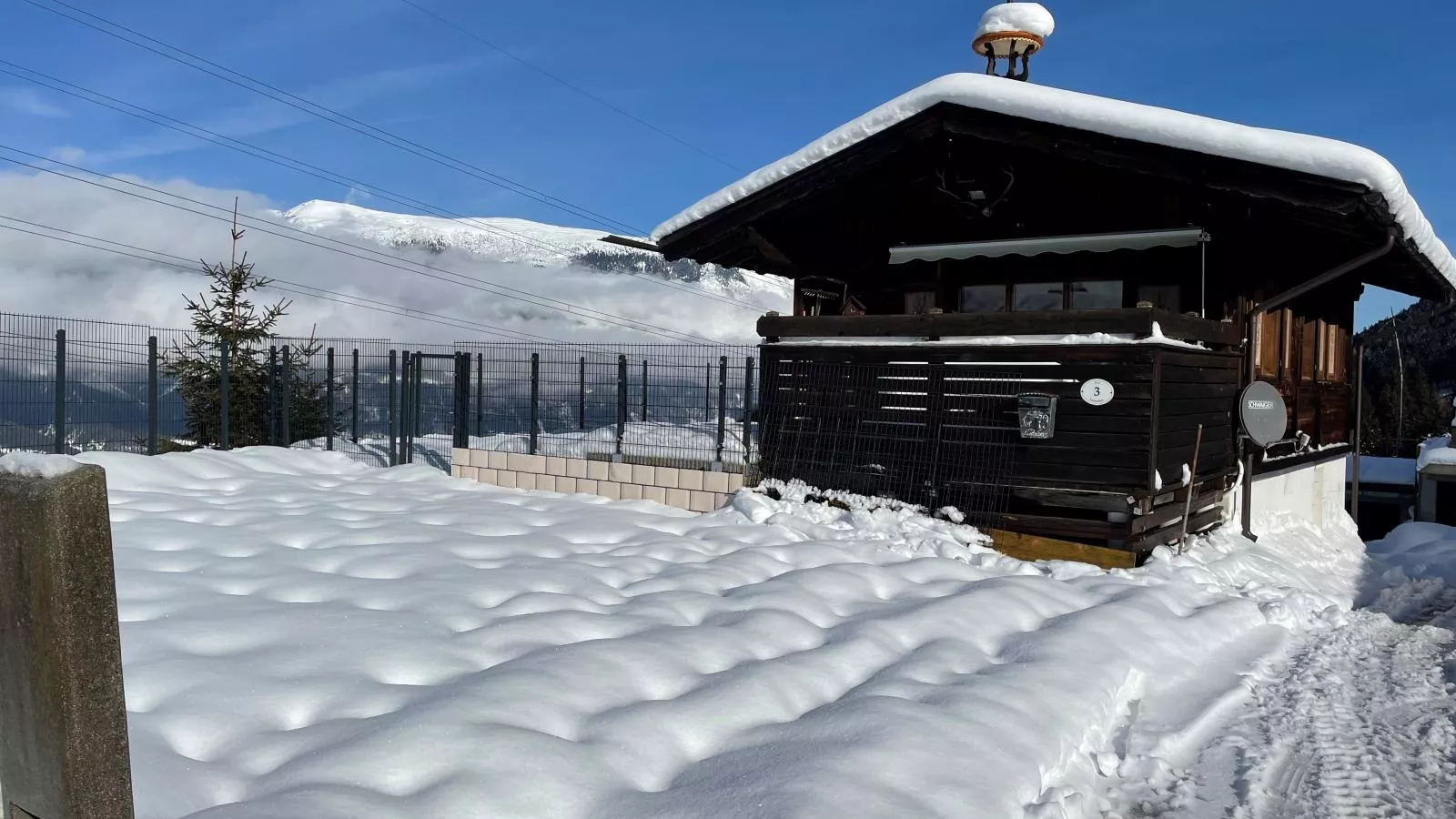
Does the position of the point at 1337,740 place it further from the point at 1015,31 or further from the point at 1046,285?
the point at 1015,31

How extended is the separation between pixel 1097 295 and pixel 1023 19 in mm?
3999

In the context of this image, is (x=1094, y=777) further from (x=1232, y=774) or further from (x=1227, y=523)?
(x=1227, y=523)

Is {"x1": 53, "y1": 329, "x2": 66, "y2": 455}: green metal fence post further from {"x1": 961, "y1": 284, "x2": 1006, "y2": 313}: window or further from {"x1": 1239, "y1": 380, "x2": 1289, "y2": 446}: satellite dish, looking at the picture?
{"x1": 1239, "y1": 380, "x2": 1289, "y2": 446}: satellite dish

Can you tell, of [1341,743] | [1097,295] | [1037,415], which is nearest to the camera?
[1341,743]

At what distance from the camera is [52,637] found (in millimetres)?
1916

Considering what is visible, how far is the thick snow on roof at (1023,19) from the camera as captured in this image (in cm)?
1221

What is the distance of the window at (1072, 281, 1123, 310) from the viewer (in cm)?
1083

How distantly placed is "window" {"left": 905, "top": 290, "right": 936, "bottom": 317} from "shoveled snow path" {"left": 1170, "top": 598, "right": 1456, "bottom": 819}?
6244mm

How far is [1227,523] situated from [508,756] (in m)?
9.89

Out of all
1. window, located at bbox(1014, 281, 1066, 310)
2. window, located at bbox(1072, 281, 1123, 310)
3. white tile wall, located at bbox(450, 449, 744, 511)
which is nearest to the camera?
white tile wall, located at bbox(450, 449, 744, 511)

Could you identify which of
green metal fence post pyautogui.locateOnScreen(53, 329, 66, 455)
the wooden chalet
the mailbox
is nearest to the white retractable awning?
the wooden chalet

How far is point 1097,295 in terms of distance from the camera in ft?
35.8

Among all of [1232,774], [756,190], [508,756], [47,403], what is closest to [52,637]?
[508,756]

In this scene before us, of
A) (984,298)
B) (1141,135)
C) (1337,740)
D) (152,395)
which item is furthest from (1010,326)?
(152,395)
